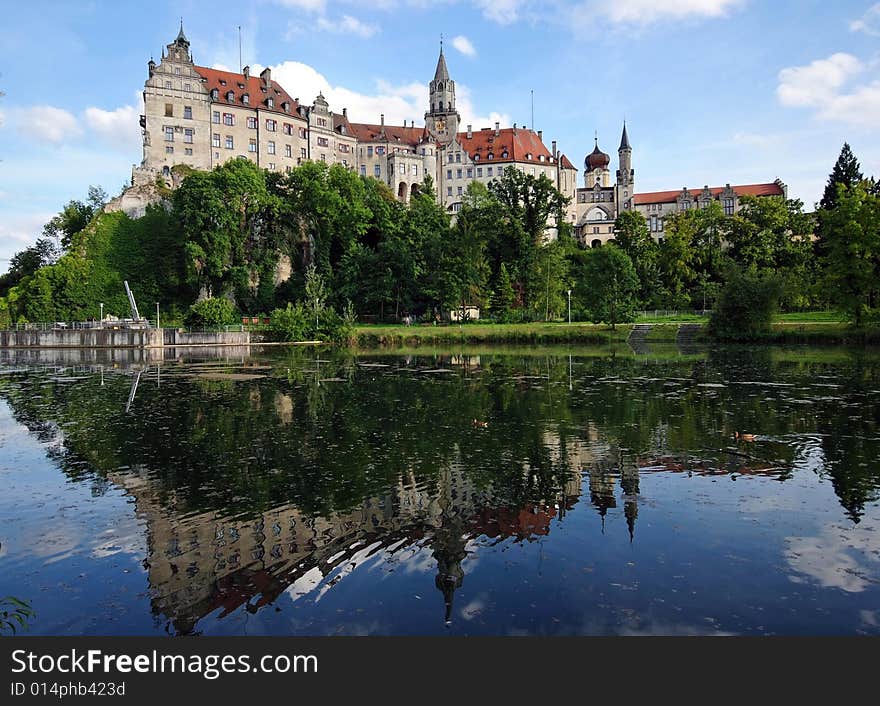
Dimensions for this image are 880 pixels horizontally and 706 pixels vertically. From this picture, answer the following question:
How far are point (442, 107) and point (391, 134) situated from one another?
1620cm

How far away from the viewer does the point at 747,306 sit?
57156 mm

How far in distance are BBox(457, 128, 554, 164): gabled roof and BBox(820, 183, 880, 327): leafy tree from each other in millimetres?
81210

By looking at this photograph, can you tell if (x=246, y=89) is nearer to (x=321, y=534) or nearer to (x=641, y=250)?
(x=641, y=250)

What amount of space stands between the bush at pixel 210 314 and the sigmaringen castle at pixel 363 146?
2377 cm

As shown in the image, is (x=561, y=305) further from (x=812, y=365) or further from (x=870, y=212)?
(x=812, y=365)

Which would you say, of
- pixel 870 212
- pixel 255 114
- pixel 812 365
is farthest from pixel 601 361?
pixel 255 114

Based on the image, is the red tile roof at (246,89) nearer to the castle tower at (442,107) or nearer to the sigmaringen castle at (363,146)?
the sigmaringen castle at (363,146)

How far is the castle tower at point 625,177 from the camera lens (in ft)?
461

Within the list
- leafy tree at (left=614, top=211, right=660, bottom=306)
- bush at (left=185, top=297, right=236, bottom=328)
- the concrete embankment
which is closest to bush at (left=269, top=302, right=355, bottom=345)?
the concrete embankment

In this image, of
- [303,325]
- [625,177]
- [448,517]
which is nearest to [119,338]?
[303,325]

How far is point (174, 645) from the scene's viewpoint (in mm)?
6520

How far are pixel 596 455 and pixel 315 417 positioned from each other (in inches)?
358

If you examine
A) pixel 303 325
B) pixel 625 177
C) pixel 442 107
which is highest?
pixel 442 107

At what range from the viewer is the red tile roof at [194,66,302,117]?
101312mm
